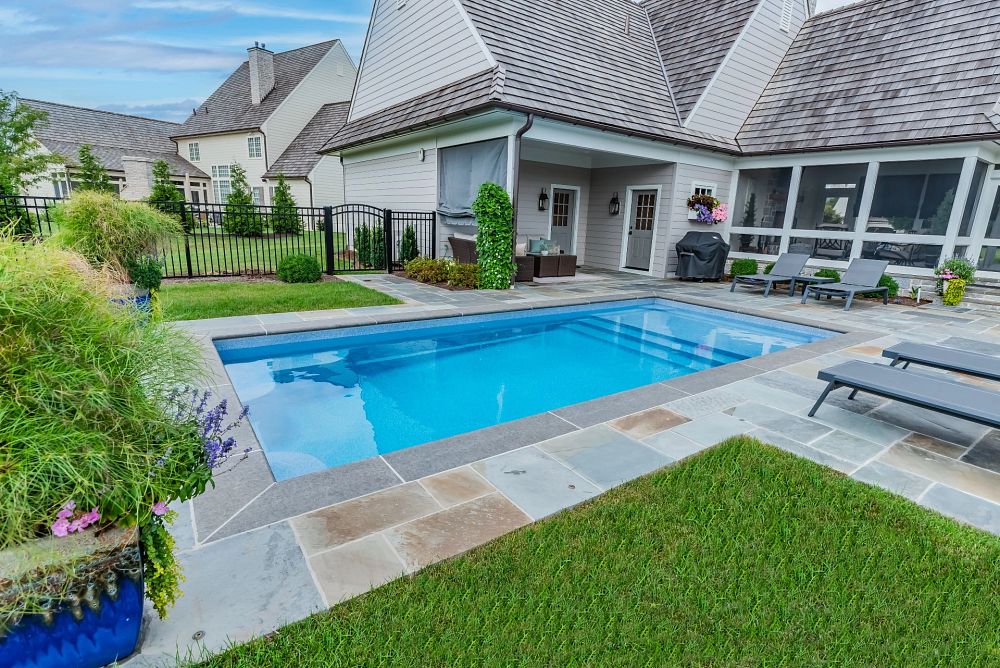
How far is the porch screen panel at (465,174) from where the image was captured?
9.01 meters

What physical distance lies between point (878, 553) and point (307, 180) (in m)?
22.9

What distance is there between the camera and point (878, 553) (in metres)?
2.27

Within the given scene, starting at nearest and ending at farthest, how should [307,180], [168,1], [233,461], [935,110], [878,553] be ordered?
1. [878,553]
2. [233,461]
3. [935,110]
4. [307,180]
5. [168,1]

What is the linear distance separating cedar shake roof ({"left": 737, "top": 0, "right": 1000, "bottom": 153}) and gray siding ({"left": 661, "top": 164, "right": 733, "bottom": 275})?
90cm

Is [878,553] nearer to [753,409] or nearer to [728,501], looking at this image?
[728,501]

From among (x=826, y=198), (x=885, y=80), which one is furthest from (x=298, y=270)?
(x=885, y=80)

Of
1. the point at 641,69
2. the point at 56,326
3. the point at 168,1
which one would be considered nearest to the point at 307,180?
the point at 168,1

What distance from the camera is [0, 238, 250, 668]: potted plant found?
4.22ft

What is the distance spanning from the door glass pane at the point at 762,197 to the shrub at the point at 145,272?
1193 centimetres

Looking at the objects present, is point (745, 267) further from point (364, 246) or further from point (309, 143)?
point (309, 143)

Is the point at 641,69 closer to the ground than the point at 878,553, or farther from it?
farther from it

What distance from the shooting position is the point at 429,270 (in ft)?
31.9

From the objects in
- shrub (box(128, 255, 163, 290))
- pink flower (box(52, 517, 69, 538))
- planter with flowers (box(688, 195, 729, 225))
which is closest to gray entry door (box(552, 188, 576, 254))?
planter with flowers (box(688, 195, 729, 225))

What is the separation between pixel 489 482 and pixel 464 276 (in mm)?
6734
